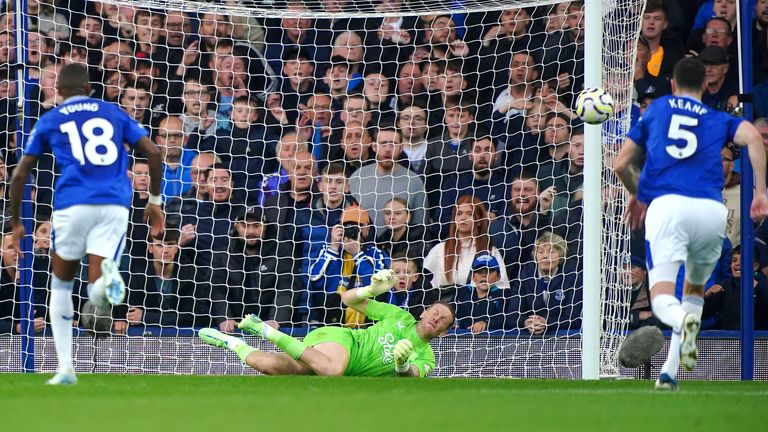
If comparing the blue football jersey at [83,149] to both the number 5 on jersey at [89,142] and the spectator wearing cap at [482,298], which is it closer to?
the number 5 on jersey at [89,142]

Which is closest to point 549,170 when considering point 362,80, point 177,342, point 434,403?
point 362,80

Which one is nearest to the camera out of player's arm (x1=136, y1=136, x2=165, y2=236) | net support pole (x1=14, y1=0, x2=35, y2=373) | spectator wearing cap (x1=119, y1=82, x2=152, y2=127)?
player's arm (x1=136, y1=136, x2=165, y2=236)

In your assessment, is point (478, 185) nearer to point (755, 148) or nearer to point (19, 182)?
point (755, 148)

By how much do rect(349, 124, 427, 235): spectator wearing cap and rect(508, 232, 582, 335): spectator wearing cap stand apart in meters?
1.16

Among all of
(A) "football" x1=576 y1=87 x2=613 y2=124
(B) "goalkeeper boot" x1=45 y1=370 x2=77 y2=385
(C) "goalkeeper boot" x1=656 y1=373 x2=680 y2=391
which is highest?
(A) "football" x1=576 y1=87 x2=613 y2=124

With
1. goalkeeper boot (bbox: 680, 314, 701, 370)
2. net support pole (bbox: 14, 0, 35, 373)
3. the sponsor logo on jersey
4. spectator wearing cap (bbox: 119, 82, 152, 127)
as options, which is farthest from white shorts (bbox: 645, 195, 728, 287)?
spectator wearing cap (bbox: 119, 82, 152, 127)

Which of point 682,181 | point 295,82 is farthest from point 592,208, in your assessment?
point 295,82

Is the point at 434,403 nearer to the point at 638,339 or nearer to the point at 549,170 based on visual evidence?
the point at 638,339

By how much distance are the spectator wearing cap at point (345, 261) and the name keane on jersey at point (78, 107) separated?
420 cm

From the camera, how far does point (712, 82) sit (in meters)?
11.3

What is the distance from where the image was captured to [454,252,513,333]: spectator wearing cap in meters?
11.3

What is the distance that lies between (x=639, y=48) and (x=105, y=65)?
16.7 ft

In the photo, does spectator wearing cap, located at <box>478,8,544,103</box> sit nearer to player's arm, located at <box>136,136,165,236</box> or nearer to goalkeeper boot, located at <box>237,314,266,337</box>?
goalkeeper boot, located at <box>237,314,266,337</box>

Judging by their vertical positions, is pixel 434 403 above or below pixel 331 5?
below
